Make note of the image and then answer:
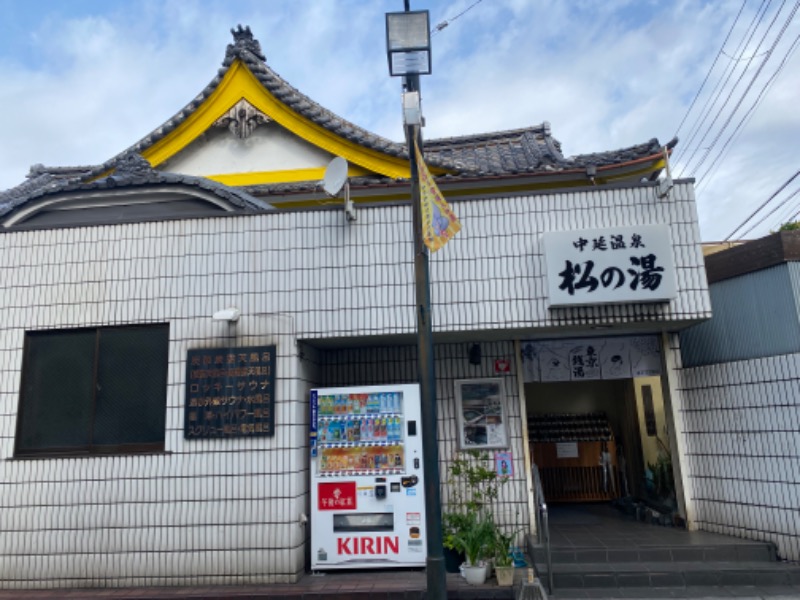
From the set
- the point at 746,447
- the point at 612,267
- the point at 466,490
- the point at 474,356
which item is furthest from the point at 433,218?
the point at 746,447

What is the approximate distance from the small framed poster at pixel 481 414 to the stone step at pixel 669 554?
1567 mm

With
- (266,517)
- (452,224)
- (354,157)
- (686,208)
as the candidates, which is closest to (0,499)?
(266,517)

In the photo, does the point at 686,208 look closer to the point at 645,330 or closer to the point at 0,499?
the point at 645,330

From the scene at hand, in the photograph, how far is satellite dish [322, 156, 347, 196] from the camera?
6.91m

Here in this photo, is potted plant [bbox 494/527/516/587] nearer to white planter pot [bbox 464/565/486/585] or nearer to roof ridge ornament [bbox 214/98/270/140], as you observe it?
white planter pot [bbox 464/565/486/585]

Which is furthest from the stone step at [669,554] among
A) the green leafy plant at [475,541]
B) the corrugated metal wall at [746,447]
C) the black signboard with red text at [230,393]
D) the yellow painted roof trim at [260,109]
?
the yellow painted roof trim at [260,109]

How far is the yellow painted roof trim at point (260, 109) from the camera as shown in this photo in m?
10.1

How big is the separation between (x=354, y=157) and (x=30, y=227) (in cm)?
534

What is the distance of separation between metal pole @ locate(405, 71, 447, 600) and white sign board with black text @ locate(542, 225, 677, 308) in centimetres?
180

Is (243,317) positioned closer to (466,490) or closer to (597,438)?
(466,490)

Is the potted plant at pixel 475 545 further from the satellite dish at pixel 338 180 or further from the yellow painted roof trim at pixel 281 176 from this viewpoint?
the yellow painted roof trim at pixel 281 176

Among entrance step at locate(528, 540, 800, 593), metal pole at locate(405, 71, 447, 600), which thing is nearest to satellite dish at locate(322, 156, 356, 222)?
metal pole at locate(405, 71, 447, 600)

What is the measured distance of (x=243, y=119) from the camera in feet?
34.6

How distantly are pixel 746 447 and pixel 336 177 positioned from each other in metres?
6.31
